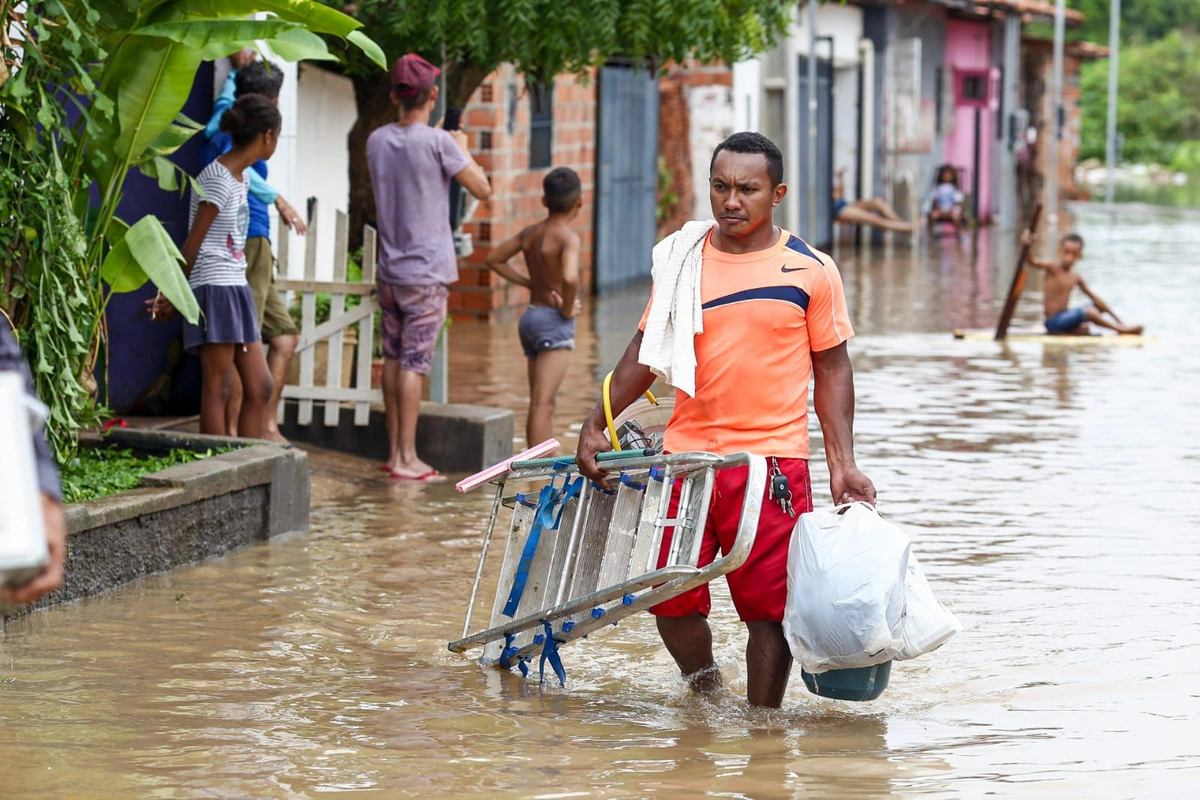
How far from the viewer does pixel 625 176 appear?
19516 mm

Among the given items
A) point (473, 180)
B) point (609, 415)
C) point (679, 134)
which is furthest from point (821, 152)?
point (609, 415)

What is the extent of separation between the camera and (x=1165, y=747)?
485 cm

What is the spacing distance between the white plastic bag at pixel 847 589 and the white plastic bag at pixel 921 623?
1.6 inches

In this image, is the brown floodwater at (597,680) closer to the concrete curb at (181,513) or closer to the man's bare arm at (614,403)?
the concrete curb at (181,513)

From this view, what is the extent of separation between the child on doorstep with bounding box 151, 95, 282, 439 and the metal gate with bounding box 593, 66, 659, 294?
1039 centimetres

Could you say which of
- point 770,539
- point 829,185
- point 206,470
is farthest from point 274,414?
point 829,185

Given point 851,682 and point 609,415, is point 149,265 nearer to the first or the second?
point 609,415

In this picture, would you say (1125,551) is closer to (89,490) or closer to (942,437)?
(942,437)

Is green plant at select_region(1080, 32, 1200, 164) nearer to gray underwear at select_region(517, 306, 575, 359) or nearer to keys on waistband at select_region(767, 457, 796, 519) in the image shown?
gray underwear at select_region(517, 306, 575, 359)

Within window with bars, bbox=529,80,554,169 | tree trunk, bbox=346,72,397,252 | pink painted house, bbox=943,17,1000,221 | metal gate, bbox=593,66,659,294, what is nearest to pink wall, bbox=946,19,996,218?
pink painted house, bbox=943,17,1000,221

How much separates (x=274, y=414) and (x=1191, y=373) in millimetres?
7407

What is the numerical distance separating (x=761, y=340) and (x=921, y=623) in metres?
0.83

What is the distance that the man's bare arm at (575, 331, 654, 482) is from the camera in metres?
5.10

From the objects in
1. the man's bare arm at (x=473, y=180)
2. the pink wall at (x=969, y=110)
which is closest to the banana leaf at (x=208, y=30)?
the man's bare arm at (x=473, y=180)
